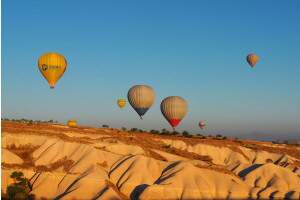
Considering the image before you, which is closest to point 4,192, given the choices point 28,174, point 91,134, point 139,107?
point 28,174

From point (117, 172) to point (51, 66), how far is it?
87.9ft

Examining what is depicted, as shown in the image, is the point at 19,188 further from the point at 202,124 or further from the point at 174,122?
the point at 202,124

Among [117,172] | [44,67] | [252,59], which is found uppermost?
[252,59]

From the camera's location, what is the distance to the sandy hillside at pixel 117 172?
151 ft

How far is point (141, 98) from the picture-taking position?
83500 millimetres

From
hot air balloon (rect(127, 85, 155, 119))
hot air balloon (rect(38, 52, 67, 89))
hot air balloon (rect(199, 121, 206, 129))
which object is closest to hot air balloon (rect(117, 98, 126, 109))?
hot air balloon (rect(127, 85, 155, 119))

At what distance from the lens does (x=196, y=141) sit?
78375 mm

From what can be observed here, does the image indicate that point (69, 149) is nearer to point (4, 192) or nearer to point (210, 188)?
point (4, 192)

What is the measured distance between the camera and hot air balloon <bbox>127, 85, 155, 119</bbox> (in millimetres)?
83688

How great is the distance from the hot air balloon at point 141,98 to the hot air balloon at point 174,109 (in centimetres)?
372

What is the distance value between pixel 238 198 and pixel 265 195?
4.04 metres

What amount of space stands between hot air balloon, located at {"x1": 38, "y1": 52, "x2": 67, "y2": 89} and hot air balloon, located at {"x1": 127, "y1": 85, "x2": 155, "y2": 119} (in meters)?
21.0

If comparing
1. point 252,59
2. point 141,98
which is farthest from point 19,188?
point 252,59

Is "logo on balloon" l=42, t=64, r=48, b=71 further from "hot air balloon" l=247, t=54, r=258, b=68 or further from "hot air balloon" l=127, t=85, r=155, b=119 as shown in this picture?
"hot air balloon" l=247, t=54, r=258, b=68
